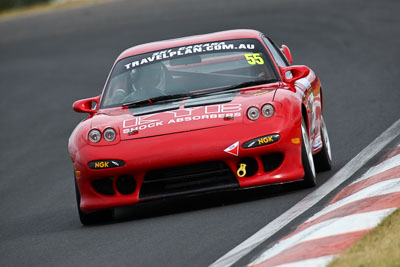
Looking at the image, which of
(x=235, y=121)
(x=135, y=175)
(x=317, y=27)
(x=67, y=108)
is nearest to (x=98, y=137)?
(x=135, y=175)

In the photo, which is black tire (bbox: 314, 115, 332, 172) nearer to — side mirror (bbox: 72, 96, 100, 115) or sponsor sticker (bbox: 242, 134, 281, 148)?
sponsor sticker (bbox: 242, 134, 281, 148)

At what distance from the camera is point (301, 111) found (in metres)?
7.57

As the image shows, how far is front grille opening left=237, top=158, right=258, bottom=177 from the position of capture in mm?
7219

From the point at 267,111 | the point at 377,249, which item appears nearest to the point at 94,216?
the point at 267,111

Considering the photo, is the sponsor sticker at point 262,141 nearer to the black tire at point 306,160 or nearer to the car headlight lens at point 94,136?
the black tire at point 306,160

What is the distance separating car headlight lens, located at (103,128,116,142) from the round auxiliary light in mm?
1033

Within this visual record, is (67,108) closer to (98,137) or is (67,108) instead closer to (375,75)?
(375,75)

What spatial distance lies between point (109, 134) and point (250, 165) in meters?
1.10

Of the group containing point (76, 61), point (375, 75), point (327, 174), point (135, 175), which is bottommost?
point (76, 61)

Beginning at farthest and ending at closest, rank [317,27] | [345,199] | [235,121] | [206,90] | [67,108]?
1. [317,27]
2. [67,108]
3. [206,90]
4. [235,121]
5. [345,199]

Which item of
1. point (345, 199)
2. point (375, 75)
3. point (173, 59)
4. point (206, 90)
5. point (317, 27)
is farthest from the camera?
point (317, 27)

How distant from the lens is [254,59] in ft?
27.8

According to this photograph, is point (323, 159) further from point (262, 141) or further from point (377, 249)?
point (377, 249)

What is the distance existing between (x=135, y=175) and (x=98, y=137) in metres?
0.43
